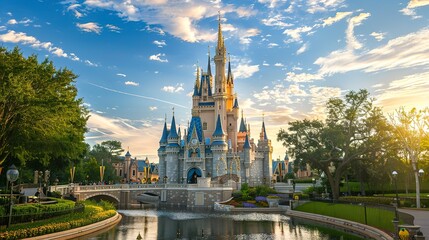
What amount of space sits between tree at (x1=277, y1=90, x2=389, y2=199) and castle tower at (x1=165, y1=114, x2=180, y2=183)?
3004cm

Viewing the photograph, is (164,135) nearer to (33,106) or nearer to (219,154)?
(219,154)

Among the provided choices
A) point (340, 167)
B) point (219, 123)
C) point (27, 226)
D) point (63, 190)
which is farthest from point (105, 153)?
point (27, 226)

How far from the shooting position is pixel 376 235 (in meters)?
23.2

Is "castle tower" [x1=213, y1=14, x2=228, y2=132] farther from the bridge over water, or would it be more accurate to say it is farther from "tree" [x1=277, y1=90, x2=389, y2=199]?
"tree" [x1=277, y1=90, x2=389, y2=199]

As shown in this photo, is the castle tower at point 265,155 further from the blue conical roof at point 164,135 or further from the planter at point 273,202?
the planter at point 273,202

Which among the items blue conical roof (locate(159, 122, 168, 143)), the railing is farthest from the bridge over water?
the railing

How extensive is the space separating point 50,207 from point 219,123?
4641 centimetres

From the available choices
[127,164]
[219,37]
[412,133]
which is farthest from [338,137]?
[127,164]

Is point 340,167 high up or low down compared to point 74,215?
up

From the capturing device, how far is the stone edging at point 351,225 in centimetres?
2266

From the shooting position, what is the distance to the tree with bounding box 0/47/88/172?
2308cm

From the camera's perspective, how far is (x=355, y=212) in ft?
94.2

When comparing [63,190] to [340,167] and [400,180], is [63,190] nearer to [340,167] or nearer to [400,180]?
[340,167]

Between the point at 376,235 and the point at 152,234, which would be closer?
the point at 376,235
